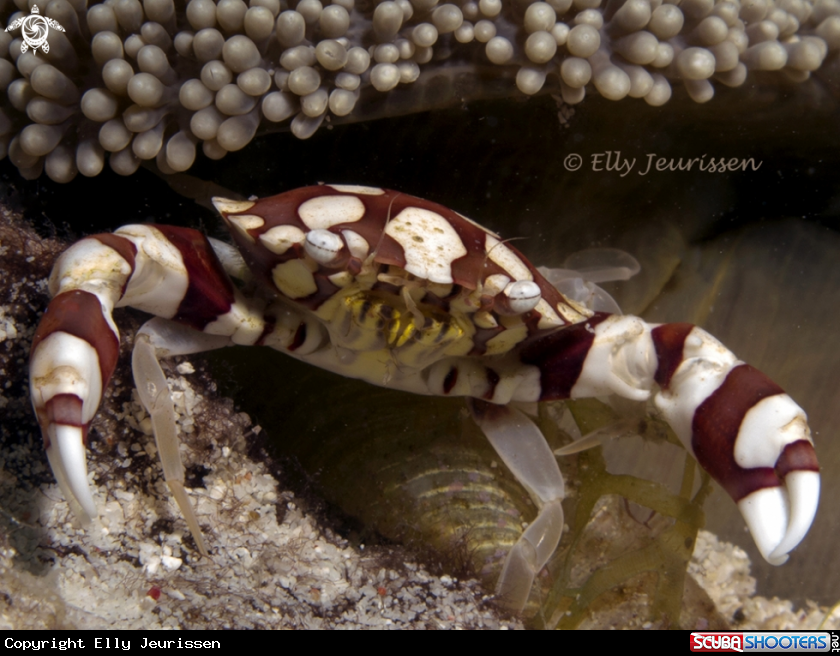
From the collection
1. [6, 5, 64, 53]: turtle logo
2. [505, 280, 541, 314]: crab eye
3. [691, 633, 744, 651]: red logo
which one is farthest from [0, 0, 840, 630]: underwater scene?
[505, 280, 541, 314]: crab eye

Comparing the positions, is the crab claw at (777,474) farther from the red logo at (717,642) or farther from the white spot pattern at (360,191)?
the white spot pattern at (360,191)

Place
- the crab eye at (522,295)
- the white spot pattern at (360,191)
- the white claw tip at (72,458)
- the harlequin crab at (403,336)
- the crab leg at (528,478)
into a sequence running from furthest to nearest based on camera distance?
the crab leg at (528,478)
the white spot pattern at (360,191)
the crab eye at (522,295)
the harlequin crab at (403,336)
the white claw tip at (72,458)

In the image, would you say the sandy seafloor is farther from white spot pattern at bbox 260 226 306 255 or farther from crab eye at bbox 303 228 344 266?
crab eye at bbox 303 228 344 266

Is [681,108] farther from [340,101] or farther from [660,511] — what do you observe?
[660,511]

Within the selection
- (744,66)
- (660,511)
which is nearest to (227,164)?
(744,66)

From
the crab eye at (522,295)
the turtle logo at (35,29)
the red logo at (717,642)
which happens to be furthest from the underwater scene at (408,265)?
the crab eye at (522,295)

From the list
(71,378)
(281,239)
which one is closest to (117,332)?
(71,378)

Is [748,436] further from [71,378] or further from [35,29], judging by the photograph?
[35,29]
